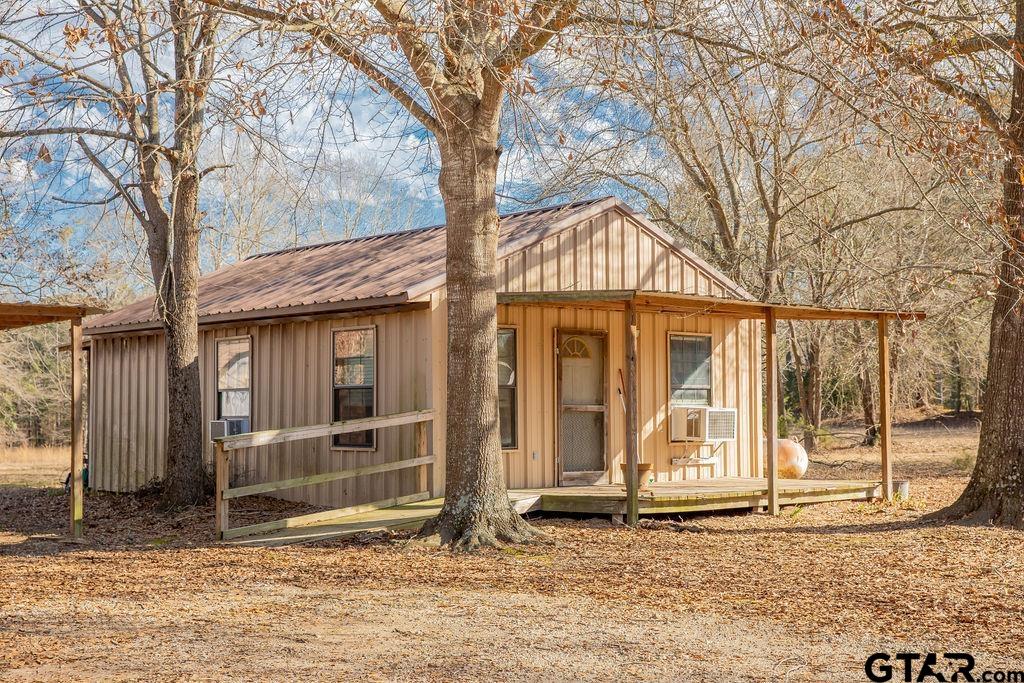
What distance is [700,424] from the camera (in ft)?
46.5

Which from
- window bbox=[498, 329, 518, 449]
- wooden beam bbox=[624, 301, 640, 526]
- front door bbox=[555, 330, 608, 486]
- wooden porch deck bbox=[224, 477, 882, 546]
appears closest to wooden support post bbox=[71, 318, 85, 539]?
wooden porch deck bbox=[224, 477, 882, 546]

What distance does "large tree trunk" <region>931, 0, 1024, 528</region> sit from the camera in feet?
36.1

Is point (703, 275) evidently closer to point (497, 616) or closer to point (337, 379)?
point (337, 379)

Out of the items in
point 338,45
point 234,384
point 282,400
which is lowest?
point 282,400

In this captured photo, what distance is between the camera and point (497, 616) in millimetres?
7148

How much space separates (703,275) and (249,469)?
709 cm

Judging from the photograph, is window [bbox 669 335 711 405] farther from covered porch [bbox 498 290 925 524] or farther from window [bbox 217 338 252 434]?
window [bbox 217 338 252 434]

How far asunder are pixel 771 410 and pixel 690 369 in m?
2.26

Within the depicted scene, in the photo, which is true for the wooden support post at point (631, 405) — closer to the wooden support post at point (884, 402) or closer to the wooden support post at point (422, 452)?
the wooden support post at point (422, 452)

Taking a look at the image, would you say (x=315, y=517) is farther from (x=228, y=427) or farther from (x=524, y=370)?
(x=228, y=427)

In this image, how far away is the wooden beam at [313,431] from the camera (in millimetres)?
10344

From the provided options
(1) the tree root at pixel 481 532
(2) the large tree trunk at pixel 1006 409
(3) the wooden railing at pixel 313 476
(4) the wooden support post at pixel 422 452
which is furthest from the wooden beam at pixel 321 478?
(2) the large tree trunk at pixel 1006 409

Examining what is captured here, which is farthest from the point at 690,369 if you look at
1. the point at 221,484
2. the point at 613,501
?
the point at 221,484

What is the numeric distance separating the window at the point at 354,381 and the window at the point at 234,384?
195 centimetres
